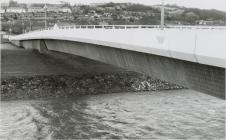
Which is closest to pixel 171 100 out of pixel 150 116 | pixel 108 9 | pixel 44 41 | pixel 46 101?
pixel 150 116

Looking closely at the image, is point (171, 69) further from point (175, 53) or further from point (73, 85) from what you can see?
point (73, 85)

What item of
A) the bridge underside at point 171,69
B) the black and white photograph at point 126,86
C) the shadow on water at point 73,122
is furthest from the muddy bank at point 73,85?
the bridge underside at point 171,69

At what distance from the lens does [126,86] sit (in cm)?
4403

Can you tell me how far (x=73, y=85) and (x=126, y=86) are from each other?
213 inches

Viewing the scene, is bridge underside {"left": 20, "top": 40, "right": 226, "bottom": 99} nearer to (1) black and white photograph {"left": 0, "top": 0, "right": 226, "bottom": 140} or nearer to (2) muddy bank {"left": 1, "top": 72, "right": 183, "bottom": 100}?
(1) black and white photograph {"left": 0, "top": 0, "right": 226, "bottom": 140}

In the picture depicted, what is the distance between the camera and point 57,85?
4344 centimetres

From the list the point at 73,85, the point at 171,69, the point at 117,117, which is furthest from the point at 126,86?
the point at 171,69

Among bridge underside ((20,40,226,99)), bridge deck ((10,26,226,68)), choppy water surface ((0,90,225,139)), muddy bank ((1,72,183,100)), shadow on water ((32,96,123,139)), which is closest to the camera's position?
bridge deck ((10,26,226,68))

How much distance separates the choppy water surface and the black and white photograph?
0.20 ft

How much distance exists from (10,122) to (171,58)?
13.5m

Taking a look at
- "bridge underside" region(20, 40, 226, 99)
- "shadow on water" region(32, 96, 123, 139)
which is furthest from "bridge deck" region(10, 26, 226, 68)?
"shadow on water" region(32, 96, 123, 139)

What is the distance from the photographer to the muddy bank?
40.9m

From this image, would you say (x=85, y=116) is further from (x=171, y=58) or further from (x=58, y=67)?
(x=58, y=67)

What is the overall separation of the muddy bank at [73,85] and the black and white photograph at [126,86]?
97 millimetres
